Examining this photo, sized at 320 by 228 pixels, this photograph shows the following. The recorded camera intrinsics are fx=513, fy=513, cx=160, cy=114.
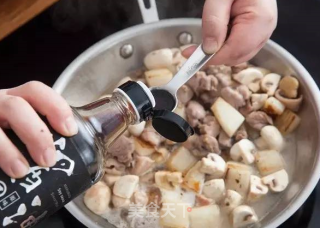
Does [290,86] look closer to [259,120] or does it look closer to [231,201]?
[259,120]

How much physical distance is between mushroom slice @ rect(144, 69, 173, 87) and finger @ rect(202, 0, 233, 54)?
0.69 ft

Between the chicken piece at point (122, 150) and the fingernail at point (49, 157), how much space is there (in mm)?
310

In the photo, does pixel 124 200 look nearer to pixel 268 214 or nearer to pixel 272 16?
pixel 268 214

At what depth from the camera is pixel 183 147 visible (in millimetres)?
935

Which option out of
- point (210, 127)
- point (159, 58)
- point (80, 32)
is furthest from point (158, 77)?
point (80, 32)

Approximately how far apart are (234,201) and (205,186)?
0.19 feet

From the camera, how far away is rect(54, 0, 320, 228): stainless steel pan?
0.85 metres

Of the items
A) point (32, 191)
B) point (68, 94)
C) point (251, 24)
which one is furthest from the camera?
point (68, 94)

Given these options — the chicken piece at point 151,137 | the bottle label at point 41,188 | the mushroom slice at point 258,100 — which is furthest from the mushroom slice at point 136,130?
the bottle label at point 41,188

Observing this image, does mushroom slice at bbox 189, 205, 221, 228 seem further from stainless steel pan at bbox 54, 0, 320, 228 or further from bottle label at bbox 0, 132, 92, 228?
bottle label at bbox 0, 132, 92, 228

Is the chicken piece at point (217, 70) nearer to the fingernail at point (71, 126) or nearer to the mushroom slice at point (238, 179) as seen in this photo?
the mushroom slice at point (238, 179)

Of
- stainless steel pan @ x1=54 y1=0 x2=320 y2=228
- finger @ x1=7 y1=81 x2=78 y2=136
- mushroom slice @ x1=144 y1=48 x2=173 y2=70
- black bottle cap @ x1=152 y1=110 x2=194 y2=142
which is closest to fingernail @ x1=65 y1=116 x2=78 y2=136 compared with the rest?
finger @ x1=7 y1=81 x2=78 y2=136

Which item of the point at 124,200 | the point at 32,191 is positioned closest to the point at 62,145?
the point at 32,191

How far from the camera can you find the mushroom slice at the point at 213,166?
2.89 ft
